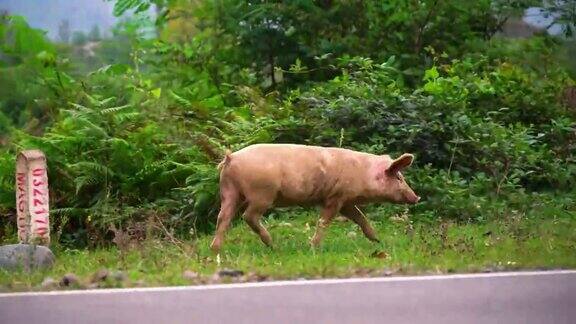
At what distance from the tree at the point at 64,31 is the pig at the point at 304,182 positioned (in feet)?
22.0

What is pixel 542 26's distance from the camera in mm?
15539

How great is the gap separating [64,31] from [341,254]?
8.67m

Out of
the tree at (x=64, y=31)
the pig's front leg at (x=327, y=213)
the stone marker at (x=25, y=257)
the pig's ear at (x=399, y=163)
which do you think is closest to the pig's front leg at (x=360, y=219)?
the pig's front leg at (x=327, y=213)

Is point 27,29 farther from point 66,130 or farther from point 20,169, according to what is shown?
point 20,169

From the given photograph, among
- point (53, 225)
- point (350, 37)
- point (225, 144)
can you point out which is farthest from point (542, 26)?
point (53, 225)

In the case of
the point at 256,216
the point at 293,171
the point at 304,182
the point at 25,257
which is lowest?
the point at 25,257

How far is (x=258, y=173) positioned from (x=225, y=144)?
3.33 m

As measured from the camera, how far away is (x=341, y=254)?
30.1 feet

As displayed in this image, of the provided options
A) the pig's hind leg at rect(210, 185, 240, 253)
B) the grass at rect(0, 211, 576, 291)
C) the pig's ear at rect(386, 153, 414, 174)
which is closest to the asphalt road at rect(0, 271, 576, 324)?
the grass at rect(0, 211, 576, 291)

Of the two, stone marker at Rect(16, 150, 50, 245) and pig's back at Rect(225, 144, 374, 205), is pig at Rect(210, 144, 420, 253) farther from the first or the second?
stone marker at Rect(16, 150, 50, 245)

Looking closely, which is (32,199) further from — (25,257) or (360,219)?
(360,219)

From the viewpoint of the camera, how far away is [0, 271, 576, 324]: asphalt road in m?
6.30

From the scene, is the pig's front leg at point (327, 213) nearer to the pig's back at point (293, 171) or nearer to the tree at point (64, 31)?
the pig's back at point (293, 171)

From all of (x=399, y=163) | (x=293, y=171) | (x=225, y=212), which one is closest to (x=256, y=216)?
(x=225, y=212)
